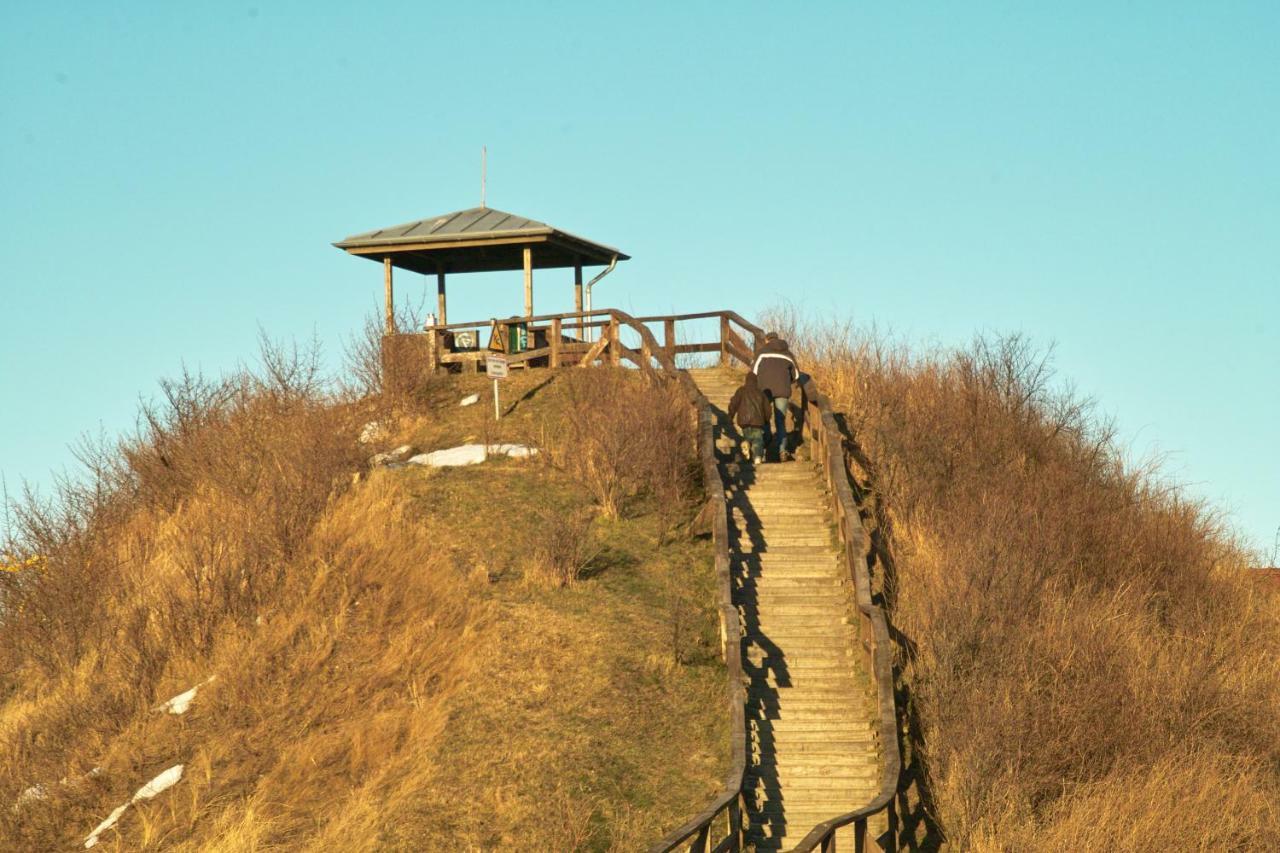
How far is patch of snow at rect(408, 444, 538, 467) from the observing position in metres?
26.2

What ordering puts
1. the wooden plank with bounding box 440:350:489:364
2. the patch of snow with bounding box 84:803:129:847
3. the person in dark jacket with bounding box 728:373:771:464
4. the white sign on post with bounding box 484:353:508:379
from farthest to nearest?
the wooden plank with bounding box 440:350:489:364 → the white sign on post with bounding box 484:353:508:379 → the person in dark jacket with bounding box 728:373:771:464 → the patch of snow with bounding box 84:803:129:847

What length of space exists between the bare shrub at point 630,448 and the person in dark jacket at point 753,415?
4.23 ft

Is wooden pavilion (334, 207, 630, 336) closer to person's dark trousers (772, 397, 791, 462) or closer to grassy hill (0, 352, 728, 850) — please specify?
grassy hill (0, 352, 728, 850)

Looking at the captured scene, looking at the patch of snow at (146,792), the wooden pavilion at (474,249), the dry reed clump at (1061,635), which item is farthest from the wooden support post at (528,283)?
the patch of snow at (146,792)

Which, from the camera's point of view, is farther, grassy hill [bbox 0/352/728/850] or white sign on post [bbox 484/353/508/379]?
white sign on post [bbox 484/353/508/379]

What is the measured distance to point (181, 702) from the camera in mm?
19344

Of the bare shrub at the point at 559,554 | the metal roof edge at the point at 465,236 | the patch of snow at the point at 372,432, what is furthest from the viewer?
the metal roof edge at the point at 465,236

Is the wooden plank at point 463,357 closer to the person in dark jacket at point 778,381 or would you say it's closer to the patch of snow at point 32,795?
the person in dark jacket at point 778,381

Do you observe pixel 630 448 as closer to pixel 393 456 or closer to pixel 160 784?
pixel 393 456

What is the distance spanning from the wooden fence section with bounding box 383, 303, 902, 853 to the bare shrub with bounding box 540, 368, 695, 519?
41cm

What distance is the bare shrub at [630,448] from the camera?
23.8m

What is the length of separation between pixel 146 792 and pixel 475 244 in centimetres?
1749

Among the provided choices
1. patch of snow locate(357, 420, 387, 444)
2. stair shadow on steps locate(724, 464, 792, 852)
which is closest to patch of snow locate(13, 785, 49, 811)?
stair shadow on steps locate(724, 464, 792, 852)

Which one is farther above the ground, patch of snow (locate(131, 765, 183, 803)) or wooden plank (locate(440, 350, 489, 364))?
wooden plank (locate(440, 350, 489, 364))
